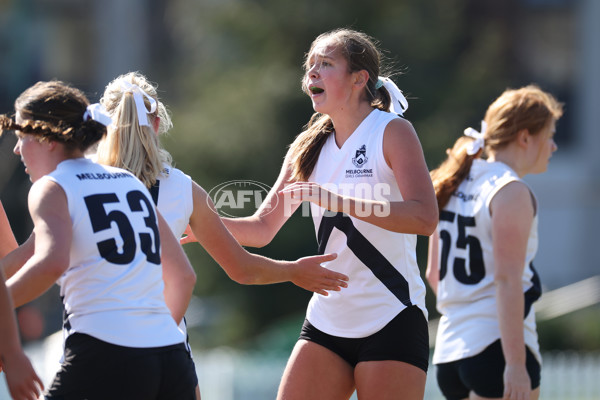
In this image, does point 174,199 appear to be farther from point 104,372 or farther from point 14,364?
point 14,364

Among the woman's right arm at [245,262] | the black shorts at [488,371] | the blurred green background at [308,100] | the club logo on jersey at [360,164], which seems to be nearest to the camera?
the woman's right arm at [245,262]

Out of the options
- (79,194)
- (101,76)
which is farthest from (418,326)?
(101,76)

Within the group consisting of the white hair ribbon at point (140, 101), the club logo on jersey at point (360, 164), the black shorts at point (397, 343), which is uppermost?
the white hair ribbon at point (140, 101)

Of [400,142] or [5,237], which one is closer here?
[400,142]

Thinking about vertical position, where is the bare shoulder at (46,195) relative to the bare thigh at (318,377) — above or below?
above

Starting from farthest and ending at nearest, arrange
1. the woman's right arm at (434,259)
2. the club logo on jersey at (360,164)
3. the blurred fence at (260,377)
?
the blurred fence at (260,377) → the woman's right arm at (434,259) → the club logo on jersey at (360,164)

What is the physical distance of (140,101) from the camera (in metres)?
3.34

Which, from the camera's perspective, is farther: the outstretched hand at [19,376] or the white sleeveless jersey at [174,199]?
the white sleeveless jersey at [174,199]

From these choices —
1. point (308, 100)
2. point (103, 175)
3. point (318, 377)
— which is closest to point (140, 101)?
point (103, 175)

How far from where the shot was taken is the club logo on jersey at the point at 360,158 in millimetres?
3544

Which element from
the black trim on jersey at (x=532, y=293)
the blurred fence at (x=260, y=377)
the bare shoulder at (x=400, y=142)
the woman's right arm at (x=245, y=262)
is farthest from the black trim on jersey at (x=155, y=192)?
the blurred fence at (x=260, y=377)

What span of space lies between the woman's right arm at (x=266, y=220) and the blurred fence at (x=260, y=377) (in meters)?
5.20

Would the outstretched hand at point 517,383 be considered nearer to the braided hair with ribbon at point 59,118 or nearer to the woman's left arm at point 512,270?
the woman's left arm at point 512,270

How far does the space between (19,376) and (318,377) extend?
4.42ft
